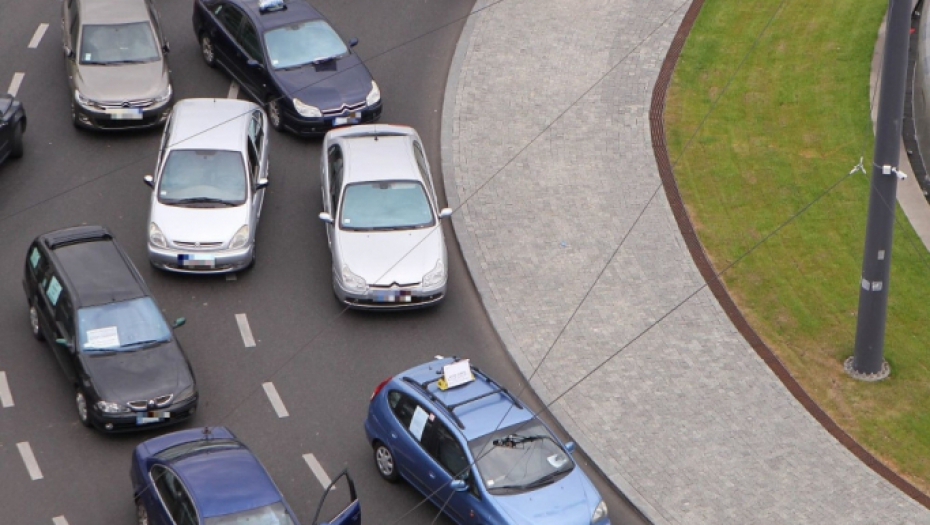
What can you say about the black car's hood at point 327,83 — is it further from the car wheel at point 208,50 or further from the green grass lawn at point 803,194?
the green grass lawn at point 803,194

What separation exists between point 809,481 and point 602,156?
825cm

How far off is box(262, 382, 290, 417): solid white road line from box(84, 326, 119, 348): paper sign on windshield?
226cm

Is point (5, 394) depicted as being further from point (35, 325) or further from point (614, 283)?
point (614, 283)

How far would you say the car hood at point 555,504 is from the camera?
1780cm

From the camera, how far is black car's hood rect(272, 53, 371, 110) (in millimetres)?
26206

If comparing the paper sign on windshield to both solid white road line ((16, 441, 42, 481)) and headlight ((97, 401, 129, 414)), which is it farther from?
solid white road line ((16, 441, 42, 481))

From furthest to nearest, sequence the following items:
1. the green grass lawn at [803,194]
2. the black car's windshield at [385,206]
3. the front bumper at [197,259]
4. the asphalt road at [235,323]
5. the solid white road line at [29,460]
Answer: the black car's windshield at [385,206] < the front bumper at [197,259] < the green grass lawn at [803,194] < the asphalt road at [235,323] < the solid white road line at [29,460]

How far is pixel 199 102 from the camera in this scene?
25.3 m

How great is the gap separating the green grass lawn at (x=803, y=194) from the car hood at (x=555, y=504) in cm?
488

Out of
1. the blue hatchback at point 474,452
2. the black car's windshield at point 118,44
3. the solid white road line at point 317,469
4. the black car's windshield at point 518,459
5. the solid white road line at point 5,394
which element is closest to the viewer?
the blue hatchback at point 474,452

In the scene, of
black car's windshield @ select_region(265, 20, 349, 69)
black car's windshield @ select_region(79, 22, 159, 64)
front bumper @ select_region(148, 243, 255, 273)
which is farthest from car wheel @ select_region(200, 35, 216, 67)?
front bumper @ select_region(148, 243, 255, 273)

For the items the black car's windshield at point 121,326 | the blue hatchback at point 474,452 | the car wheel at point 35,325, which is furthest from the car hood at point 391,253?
the car wheel at point 35,325

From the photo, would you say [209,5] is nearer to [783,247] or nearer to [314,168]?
[314,168]

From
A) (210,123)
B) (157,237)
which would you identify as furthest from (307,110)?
(157,237)
